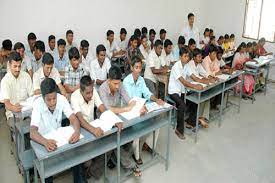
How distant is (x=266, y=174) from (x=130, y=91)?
1890mm

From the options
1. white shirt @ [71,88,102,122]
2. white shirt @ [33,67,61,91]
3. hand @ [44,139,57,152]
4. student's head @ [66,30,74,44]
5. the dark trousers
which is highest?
student's head @ [66,30,74,44]

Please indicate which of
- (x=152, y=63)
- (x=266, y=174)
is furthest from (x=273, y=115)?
(x=152, y=63)

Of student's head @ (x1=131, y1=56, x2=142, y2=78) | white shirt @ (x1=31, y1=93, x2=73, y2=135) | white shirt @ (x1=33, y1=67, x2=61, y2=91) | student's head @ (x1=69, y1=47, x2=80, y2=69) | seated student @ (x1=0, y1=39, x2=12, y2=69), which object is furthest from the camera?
seated student @ (x1=0, y1=39, x2=12, y2=69)

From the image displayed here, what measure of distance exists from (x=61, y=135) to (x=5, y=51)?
2806mm

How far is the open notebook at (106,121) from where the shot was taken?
2.71 m

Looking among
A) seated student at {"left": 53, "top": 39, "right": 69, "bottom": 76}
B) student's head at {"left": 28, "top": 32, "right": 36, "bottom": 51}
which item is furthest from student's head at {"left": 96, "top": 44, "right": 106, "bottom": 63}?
student's head at {"left": 28, "top": 32, "right": 36, "bottom": 51}

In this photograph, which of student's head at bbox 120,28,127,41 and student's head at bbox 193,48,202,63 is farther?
student's head at bbox 120,28,127,41

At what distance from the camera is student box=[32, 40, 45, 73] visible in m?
4.68

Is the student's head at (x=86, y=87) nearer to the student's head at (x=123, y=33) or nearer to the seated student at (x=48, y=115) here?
the seated student at (x=48, y=115)

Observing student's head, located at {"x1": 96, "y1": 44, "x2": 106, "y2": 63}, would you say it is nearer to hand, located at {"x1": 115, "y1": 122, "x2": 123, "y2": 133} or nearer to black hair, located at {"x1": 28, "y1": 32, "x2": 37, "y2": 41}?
black hair, located at {"x1": 28, "y1": 32, "x2": 37, "y2": 41}

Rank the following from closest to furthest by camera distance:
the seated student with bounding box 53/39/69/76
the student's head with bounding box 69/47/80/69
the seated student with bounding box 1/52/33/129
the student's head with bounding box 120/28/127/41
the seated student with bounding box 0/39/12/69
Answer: the seated student with bounding box 1/52/33/129
the student's head with bounding box 69/47/80/69
the seated student with bounding box 0/39/12/69
the seated student with bounding box 53/39/69/76
the student's head with bounding box 120/28/127/41

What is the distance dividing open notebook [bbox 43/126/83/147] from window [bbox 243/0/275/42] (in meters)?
5.82

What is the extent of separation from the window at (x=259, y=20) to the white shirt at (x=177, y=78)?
3.66m

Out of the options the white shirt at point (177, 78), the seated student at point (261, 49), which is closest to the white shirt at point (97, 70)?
the white shirt at point (177, 78)
